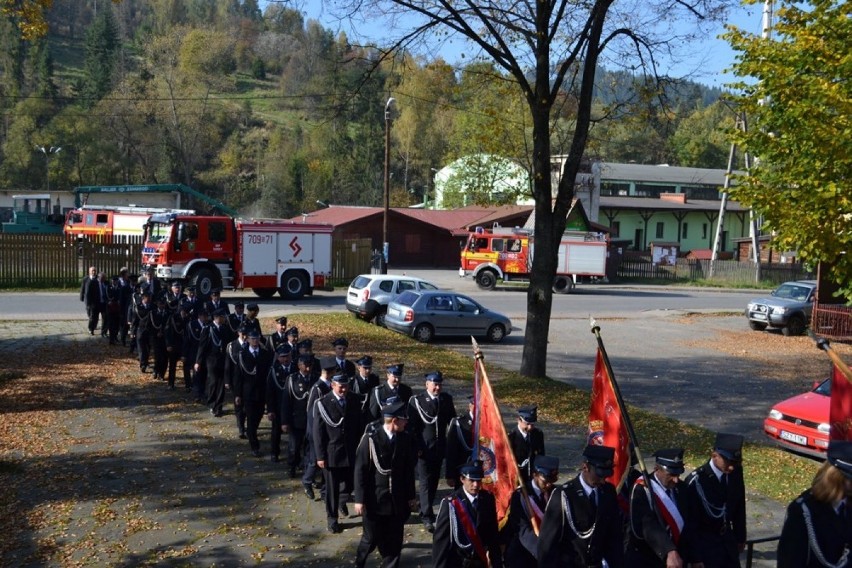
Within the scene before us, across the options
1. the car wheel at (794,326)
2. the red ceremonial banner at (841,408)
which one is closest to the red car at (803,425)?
the red ceremonial banner at (841,408)

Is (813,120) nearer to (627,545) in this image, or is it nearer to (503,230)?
(627,545)

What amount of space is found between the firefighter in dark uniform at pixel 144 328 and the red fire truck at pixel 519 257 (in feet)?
81.9

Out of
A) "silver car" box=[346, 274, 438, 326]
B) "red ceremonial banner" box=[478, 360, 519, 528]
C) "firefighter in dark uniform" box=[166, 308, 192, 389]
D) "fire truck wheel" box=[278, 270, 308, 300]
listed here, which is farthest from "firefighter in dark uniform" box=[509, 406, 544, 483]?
"fire truck wheel" box=[278, 270, 308, 300]

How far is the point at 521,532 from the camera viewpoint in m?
6.22

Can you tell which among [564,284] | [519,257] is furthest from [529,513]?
[564,284]

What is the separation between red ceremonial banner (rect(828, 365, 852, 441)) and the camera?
706cm

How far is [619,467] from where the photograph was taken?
6.89 metres

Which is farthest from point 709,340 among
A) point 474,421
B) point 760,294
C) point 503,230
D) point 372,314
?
point 760,294

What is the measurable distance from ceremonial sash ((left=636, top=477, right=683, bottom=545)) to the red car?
277 inches

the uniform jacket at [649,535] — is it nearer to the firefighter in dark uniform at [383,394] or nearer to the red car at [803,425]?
the firefighter in dark uniform at [383,394]

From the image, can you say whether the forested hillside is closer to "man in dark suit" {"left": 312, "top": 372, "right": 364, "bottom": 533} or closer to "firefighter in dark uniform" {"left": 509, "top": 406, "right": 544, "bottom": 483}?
"man in dark suit" {"left": 312, "top": 372, "right": 364, "bottom": 533}

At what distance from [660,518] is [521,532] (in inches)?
40.7

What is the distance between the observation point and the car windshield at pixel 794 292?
94.7 feet

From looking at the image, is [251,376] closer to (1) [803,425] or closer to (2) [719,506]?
(2) [719,506]
